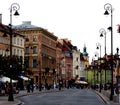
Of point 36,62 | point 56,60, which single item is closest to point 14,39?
point 36,62

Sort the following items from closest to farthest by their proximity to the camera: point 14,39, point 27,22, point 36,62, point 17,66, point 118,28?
point 118,28, point 17,66, point 14,39, point 36,62, point 27,22

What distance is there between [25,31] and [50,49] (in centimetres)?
2114

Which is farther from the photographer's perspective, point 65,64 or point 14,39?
point 65,64

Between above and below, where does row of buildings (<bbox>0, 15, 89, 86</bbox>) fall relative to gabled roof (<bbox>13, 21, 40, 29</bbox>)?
below

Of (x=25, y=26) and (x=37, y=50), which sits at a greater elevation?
(x=25, y=26)

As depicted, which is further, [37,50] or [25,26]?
[25,26]

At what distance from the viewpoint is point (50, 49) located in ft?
507

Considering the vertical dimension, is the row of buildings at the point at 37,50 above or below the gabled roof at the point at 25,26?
below

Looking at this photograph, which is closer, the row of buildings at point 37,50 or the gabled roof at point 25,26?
the row of buildings at point 37,50

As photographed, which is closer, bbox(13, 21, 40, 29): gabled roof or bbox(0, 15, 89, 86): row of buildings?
bbox(0, 15, 89, 86): row of buildings

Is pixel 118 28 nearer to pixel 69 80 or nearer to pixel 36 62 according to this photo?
pixel 36 62

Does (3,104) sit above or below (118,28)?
below

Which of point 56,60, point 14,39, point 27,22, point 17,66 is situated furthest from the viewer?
point 56,60

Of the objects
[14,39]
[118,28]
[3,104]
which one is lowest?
[3,104]
